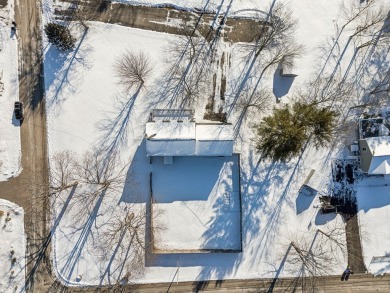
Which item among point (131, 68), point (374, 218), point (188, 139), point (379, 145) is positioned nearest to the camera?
point (188, 139)

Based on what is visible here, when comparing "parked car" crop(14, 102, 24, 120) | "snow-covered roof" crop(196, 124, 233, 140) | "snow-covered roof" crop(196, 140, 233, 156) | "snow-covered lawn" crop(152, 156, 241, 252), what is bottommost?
"snow-covered lawn" crop(152, 156, 241, 252)

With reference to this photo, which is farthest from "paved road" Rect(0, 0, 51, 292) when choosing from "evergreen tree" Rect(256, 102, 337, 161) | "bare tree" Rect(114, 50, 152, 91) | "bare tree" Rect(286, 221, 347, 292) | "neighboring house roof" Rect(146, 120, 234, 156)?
"bare tree" Rect(286, 221, 347, 292)

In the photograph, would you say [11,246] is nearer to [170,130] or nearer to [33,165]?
[33,165]

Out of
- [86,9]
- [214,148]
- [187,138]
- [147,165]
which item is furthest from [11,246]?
[86,9]

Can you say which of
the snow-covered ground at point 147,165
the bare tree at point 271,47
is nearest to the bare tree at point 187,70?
the snow-covered ground at point 147,165

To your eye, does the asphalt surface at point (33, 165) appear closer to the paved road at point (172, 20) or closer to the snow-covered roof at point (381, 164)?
the paved road at point (172, 20)

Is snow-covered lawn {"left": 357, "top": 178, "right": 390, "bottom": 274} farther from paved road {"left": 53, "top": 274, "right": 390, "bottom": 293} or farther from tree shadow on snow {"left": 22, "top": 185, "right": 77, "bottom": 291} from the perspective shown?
tree shadow on snow {"left": 22, "top": 185, "right": 77, "bottom": 291}
